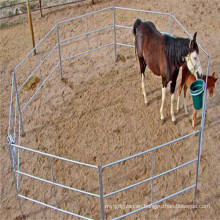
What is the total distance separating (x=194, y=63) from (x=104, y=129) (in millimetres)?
1990

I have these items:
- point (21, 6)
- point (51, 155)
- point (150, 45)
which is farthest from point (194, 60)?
point (21, 6)

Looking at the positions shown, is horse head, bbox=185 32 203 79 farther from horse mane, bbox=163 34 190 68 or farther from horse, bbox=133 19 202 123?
horse mane, bbox=163 34 190 68

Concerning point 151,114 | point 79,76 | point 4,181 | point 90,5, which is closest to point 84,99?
point 79,76

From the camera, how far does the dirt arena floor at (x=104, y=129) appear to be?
253 inches

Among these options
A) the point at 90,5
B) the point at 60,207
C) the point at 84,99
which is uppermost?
the point at 90,5

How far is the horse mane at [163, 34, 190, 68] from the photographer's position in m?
7.01

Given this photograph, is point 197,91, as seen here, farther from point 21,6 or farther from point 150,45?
point 21,6

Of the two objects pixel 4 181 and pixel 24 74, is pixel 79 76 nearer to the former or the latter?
pixel 24 74

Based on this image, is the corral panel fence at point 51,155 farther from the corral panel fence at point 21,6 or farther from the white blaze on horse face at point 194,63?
the corral panel fence at point 21,6

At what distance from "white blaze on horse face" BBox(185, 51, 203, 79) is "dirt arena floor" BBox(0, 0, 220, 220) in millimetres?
Answer: 1092

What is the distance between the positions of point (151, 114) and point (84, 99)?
1.38 m

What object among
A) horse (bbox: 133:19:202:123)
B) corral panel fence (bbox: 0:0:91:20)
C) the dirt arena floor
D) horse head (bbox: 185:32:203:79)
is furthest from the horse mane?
corral panel fence (bbox: 0:0:91:20)

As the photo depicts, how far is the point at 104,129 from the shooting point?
25.2ft

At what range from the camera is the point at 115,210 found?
6.27 m
